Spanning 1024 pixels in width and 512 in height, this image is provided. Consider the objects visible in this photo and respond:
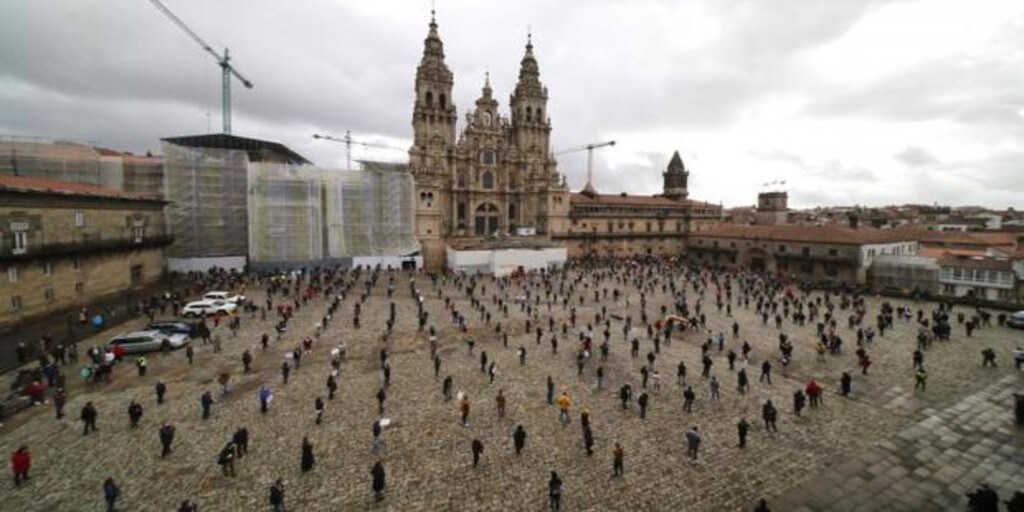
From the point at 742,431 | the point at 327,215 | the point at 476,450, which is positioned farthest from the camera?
the point at 327,215

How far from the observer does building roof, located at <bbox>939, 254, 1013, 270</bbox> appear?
1150 inches

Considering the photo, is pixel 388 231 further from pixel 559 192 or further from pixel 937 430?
pixel 937 430

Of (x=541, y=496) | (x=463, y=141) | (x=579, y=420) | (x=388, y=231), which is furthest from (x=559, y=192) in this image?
(x=541, y=496)

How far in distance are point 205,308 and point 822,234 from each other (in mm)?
50031

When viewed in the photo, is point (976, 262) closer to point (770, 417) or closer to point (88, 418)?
point (770, 417)

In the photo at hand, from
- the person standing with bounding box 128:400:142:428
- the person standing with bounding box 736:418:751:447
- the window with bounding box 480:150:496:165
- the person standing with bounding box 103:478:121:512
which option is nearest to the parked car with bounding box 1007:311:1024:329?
the person standing with bounding box 736:418:751:447

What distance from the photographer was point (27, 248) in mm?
19750

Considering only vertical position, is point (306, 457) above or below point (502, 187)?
below

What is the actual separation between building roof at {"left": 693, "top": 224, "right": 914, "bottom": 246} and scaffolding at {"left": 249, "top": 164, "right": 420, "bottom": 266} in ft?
122

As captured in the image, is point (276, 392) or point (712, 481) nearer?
point (712, 481)

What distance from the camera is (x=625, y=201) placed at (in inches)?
2376

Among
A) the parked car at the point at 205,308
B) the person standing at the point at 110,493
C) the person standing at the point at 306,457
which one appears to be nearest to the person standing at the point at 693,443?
the person standing at the point at 306,457

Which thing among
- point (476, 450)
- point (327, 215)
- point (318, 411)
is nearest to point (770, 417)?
point (476, 450)

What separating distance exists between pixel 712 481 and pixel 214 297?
86.7 feet
